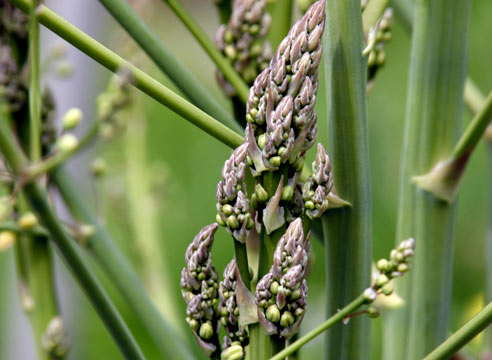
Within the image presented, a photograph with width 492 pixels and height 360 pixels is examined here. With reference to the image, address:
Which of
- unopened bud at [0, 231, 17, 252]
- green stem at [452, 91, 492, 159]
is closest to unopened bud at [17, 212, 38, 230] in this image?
unopened bud at [0, 231, 17, 252]

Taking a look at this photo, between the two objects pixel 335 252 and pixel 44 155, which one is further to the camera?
pixel 44 155

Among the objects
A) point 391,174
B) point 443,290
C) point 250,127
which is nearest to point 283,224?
point 250,127

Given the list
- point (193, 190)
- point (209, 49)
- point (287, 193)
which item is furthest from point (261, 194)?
point (193, 190)

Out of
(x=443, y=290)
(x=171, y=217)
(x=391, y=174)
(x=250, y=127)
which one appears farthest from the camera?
(x=171, y=217)

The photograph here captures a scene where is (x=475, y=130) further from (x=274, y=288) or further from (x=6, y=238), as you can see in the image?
(x=6, y=238)

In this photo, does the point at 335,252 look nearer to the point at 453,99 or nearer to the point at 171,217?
the point at 453,99

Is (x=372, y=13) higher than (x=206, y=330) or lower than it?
higher
